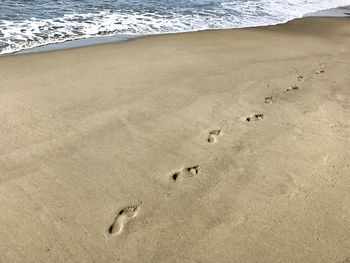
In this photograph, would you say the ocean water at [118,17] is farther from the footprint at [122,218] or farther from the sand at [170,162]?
the footprint at [122,218]

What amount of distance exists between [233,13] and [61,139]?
792 centimetres

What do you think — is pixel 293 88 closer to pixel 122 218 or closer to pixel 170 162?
pixel 170 162

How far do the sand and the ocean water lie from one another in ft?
4.89

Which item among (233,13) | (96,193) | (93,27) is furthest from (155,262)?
(233,13)

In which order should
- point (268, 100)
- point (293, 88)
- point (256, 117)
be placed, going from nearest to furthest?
point (256, 117), point (268, 100), point (293, 88)

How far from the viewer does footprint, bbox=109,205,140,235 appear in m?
2.46

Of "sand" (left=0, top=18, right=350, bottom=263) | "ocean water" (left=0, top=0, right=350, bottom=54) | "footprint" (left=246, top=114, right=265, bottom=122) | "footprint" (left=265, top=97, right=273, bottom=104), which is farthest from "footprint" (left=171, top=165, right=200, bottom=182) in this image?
"ocean water" (left=0, top=0, right=350, bottom=54)

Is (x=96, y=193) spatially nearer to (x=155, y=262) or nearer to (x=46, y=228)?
(x=46, y=228)

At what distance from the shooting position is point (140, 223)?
253 cm

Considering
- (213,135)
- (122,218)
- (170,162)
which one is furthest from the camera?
(213,135)

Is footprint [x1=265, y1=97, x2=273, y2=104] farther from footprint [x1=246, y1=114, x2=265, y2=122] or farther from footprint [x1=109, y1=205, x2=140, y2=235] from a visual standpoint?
footprint [x1=109, y1=205, x2=140, y2=235]

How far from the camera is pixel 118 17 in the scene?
8383 mm

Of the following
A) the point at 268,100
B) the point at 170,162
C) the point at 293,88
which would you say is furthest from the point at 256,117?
the point at 170,162

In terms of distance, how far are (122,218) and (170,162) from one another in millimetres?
809
